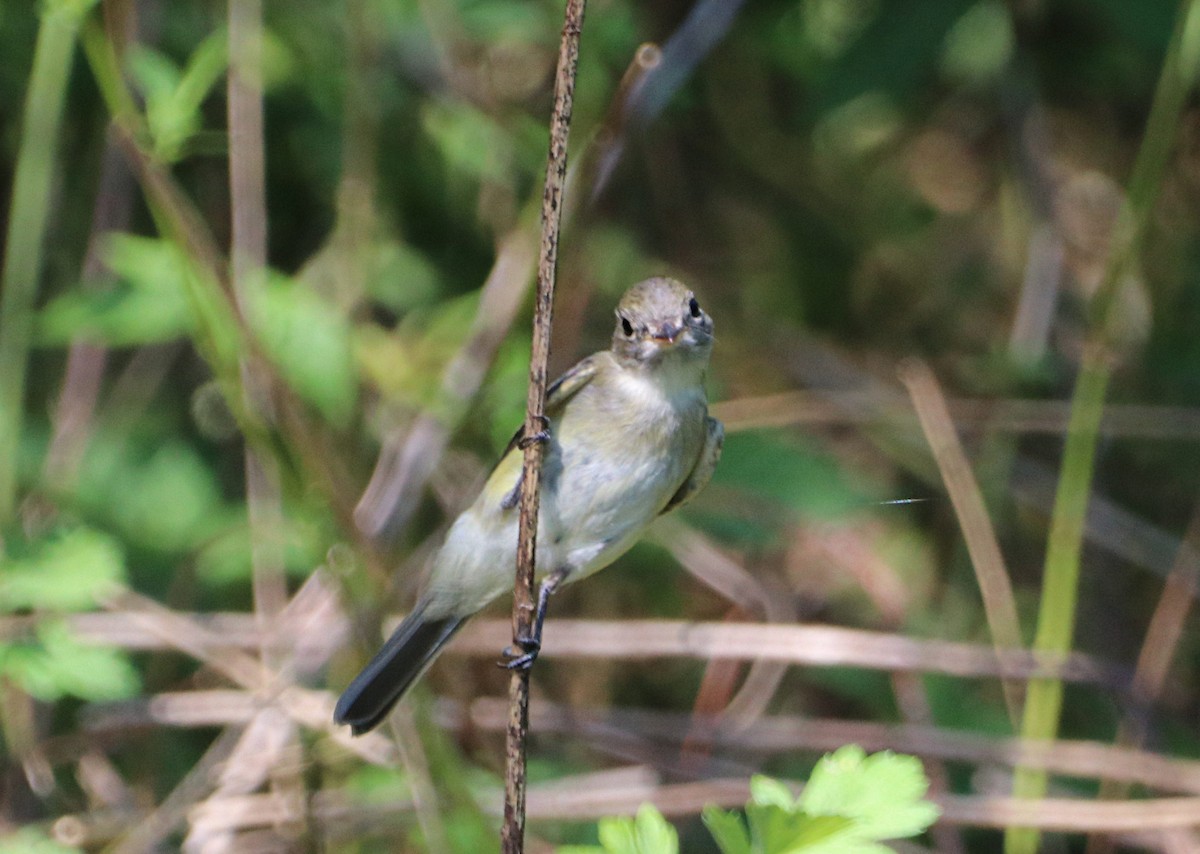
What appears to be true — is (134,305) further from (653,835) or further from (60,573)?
(653,835)

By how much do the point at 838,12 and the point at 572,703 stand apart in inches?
99.3

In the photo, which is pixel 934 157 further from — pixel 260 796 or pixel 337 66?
pixel 260 796

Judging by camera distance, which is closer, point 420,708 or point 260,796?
point 420,708

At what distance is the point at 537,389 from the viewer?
1.98 m

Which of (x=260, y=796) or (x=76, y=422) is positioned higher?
(x=76, y=422)

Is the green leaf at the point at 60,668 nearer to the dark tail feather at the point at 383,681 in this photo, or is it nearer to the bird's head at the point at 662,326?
the dark tail feather at the point at 383,681

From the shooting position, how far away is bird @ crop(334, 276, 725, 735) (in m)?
2.91

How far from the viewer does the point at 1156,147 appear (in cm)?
300

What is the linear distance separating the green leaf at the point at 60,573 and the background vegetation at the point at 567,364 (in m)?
0.01

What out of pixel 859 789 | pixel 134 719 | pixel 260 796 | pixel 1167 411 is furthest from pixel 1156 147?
pixel 134 719

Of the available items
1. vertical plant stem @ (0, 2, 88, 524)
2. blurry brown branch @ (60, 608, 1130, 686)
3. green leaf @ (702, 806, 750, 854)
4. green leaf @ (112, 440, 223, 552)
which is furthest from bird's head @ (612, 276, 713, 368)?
green leaf @ (112, 440, 223, 552)

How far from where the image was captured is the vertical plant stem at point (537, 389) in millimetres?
1793

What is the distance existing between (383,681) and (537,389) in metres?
1.24

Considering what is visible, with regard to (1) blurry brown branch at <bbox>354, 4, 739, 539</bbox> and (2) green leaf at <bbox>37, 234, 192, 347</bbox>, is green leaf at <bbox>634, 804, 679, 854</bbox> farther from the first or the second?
(2) green leaf at <bbox>37, 234, 192, 347</bbox>
